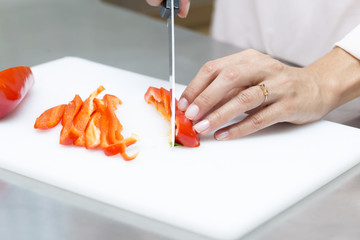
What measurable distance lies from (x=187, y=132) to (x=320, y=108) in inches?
15.1

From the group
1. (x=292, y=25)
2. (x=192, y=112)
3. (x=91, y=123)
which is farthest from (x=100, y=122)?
(x=292, y=25)

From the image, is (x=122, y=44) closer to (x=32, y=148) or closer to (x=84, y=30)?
(x=84, y=30)

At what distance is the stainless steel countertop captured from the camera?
1.08 metres

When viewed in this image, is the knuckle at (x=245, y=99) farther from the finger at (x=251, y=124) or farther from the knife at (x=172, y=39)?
the knife at (x=172, y=39)

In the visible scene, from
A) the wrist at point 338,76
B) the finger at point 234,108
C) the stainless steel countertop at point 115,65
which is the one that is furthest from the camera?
the wrist at point 338,76

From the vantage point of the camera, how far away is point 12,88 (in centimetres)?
150

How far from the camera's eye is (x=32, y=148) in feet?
4.40

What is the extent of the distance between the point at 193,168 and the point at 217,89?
0.25 m

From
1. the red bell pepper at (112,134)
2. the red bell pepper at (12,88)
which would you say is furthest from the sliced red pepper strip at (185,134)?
the red bell pepper at (12,88)

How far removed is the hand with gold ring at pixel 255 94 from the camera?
1.41 m

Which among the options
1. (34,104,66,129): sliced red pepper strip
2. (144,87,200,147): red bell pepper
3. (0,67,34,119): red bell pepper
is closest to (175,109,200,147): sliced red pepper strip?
(144,87,200,147): red bell pepper

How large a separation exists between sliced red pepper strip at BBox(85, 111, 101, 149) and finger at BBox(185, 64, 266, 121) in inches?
8.7

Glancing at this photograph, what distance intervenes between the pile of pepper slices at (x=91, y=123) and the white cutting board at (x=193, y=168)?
2 centimetres

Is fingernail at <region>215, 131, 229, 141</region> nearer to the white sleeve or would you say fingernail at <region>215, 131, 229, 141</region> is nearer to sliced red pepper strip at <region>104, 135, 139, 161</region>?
sliced red pepper strip at <region>104, 135, 139, 161</region>
